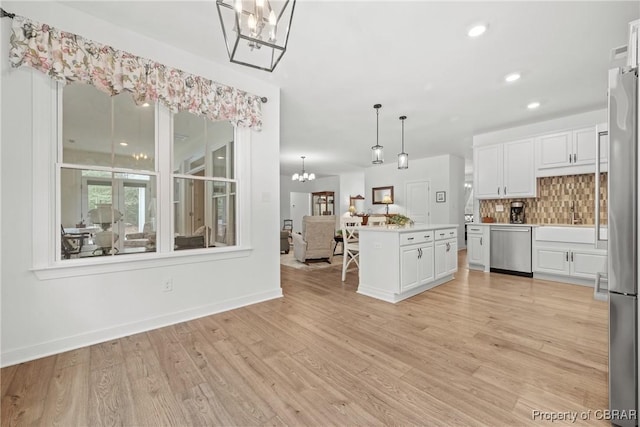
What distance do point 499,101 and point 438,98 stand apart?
0.92 metres

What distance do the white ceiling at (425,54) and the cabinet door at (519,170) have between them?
1.51 ft

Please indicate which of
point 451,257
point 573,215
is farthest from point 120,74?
point 573,215

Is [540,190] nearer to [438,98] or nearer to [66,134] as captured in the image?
[438,98]

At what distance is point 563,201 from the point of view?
4.58 metres

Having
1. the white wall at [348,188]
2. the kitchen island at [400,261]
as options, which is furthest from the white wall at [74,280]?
the white wall at [348,188]

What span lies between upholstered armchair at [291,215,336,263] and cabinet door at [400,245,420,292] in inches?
97.6

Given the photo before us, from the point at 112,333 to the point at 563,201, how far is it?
6.47m

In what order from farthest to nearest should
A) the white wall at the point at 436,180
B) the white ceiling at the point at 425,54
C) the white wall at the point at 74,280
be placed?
the white wall at the point at 436,180 → the white ceiling at the point at 425,54 → the white wall at the point at 74,280

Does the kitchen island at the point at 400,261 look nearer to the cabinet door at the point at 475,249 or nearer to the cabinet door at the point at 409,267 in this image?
the cabinet door at the point at 409,267

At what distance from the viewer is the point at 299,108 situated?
163 inches

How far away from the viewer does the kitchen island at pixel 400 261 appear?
324cm

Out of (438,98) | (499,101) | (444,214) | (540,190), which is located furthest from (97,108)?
(444,214)

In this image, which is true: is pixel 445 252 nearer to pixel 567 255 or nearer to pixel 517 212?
pixel 567 255

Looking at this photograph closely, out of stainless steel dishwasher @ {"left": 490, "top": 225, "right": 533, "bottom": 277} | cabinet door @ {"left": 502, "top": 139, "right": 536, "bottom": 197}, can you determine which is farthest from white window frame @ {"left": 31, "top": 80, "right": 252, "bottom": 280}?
cabinet door @ {"left": 502, "top": 139, "right": 536, "bottom": 197}
